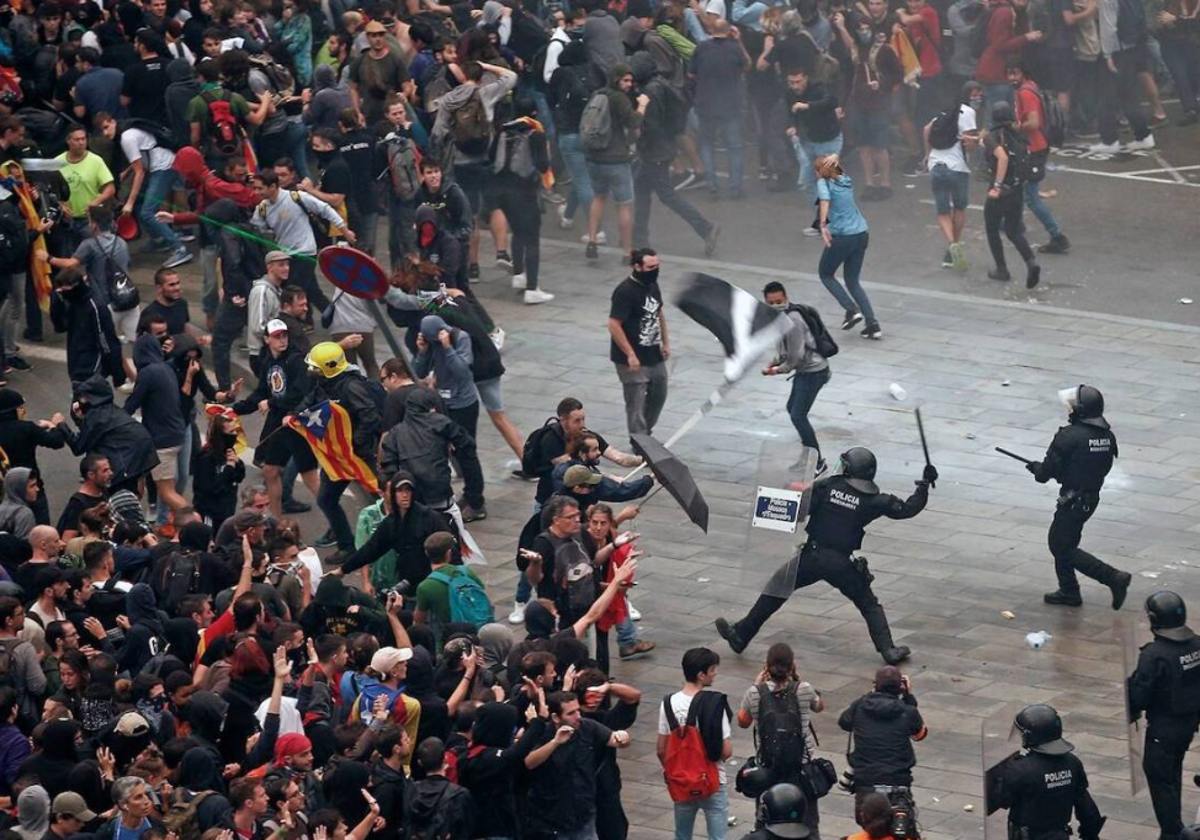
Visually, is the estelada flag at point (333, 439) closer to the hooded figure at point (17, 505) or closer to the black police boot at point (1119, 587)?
the hooded figure at point (17, 505)

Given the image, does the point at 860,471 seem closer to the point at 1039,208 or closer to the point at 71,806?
the point at 71,806

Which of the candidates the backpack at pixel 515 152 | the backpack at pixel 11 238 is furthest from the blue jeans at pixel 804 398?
the backpack at pixel 11 238

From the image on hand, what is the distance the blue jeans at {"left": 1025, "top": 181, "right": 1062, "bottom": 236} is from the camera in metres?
19.9

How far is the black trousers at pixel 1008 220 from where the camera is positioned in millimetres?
19297

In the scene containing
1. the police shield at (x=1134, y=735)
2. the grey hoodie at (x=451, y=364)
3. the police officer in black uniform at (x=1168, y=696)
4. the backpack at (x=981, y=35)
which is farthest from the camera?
the backpack at (x=981, y=35)

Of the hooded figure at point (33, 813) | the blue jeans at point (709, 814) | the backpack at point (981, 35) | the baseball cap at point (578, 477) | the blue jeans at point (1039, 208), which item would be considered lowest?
the blue jeans at point (709, 814)

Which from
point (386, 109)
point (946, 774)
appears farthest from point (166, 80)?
point (946, 774)

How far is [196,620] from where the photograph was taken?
11.7m

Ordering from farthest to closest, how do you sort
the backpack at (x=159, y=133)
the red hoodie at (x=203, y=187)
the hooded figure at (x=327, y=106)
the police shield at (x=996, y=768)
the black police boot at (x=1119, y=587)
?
the hooded figure at (x=327, y=106) < the backpack at (x=159, y=133) < the red hoodie at (x=203, y=187) < the black police boot at (x=1119, y=587) < the police shield at (x=996, y=768)

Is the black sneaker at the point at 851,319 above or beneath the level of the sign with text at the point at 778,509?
above

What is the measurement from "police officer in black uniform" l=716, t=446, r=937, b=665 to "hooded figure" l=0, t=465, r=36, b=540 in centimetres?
406

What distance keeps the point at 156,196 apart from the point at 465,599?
785 cm

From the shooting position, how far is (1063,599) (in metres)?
14.1

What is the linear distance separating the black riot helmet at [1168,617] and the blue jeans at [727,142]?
1121 centimetres
